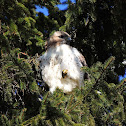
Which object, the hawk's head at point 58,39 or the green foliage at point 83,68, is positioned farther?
the hawk's head at point 58,39

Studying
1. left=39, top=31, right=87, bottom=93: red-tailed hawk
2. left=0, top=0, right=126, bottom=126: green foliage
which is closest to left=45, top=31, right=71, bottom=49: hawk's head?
left=39, top=31, right=87, bottom=93: red-tailed hawk

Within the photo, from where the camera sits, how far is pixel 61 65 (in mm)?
2521

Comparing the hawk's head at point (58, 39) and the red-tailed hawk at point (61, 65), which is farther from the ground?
the hawk's head at point (58, 39)

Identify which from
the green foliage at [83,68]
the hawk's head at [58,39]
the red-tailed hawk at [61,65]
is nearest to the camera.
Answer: the green foliage at [83,68]

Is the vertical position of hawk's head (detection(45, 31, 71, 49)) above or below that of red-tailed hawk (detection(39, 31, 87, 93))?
above

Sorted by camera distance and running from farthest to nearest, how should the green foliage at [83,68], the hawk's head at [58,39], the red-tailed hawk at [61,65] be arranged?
the hawk's head at [58,39] < the red-tailed hawk at [61,65] < the green foliage at [83,68]

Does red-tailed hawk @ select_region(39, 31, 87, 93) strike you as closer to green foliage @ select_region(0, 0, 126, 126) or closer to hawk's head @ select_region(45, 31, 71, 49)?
hawk's head @ select_region(45, 31, 71, 49)

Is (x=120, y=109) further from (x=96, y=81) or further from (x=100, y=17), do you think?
(x=100, y=17)

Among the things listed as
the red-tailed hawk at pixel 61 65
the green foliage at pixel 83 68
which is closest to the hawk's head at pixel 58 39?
the red-tailed hawk at pixel 61 65

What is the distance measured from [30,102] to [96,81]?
1.33 m

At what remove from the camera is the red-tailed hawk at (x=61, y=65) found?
7.79ft

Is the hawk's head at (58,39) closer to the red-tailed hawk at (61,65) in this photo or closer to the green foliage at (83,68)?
the red-tailed hawk at (61,65)

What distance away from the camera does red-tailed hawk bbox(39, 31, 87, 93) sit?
2.37 meters

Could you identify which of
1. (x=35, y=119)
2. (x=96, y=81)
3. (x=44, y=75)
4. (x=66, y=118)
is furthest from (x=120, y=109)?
(x=44, y=75)
